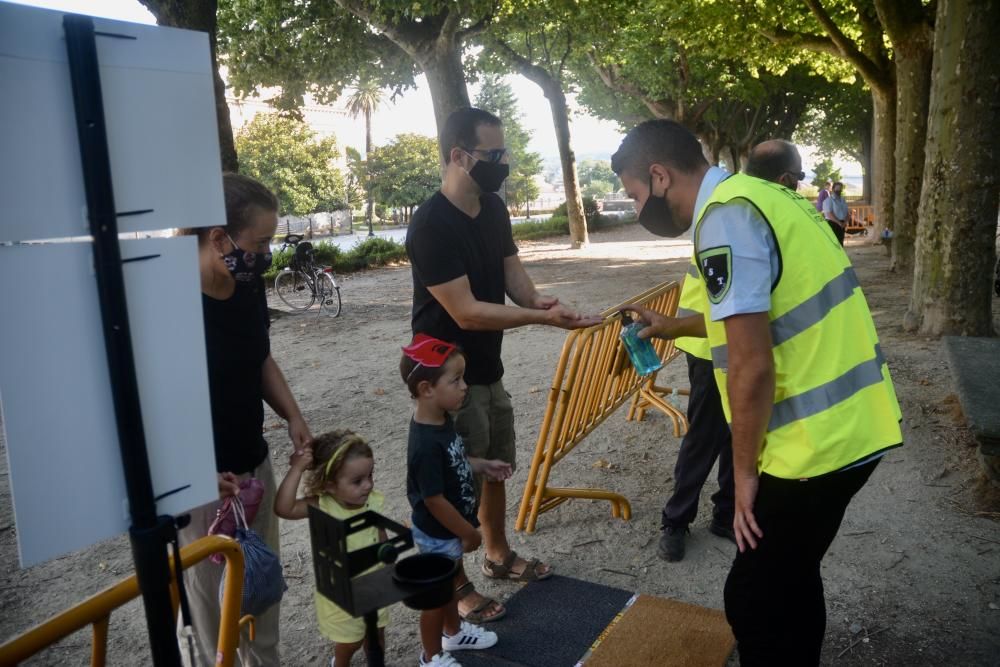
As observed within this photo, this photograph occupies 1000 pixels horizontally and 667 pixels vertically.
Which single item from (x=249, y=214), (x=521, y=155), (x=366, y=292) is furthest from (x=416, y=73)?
(x=521, y=155)

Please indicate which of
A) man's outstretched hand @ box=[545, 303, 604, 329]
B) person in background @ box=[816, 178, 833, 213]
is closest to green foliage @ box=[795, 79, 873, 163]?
person in background @ box=[816, 178, 833, 213]

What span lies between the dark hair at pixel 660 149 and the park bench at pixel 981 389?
7.23 feet

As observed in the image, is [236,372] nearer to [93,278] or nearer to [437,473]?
[437,473]

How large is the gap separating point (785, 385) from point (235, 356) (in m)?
1.79

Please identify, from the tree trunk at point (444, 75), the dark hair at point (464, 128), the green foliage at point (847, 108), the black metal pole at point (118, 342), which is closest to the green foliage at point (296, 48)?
the tree trunk at point (444, 75)

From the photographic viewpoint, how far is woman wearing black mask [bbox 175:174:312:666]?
250cm

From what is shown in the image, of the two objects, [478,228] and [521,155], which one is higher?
[521,155]

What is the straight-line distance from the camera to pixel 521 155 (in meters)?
66.4

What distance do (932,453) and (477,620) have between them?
3.51 meters

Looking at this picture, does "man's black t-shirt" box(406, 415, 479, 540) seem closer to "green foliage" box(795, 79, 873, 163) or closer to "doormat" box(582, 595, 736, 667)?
"doormat" box(582, 595, 736, 667)

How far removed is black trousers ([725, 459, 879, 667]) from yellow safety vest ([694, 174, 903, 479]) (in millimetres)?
88

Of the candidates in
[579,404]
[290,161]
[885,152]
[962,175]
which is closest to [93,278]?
[579,404]

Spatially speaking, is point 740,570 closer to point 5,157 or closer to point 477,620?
point 477,620

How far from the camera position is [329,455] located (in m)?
2.83
